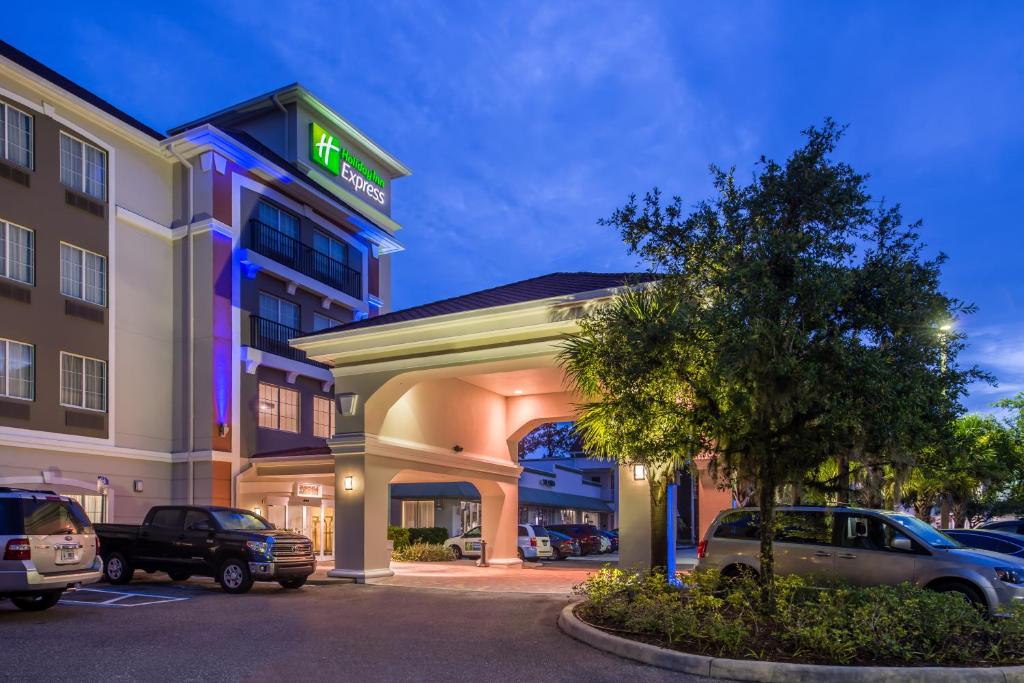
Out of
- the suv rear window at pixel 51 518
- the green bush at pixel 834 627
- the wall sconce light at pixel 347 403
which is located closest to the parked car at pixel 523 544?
the wall sconce light at pixel 347 403

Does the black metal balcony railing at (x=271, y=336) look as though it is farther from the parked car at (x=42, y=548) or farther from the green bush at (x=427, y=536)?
the parked car at (x=42, y=548)

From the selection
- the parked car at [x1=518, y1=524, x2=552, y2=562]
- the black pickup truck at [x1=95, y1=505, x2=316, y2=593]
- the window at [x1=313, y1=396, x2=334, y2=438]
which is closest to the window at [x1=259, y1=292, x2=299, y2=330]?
the window at [x1=313, y1=396, x2=334, y2=438]

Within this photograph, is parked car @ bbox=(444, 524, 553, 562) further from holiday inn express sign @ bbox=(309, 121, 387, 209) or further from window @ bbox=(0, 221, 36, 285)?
window @ bbox=(0, 221, 36, 285)

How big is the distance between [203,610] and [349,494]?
6.07 meters

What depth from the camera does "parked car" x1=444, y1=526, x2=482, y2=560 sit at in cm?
2966

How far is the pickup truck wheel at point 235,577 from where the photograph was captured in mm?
16781

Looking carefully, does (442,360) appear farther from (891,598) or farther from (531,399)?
(891,598)

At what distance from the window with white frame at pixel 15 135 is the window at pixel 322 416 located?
11691 millimetres

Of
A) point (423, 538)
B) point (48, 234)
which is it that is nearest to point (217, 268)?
point (48, 234)

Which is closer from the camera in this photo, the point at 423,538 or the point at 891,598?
the point at 891,598

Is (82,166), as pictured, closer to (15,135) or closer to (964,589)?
(15,135)

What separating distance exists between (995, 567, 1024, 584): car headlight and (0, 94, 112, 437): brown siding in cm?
2041

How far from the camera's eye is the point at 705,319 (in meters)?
10.3

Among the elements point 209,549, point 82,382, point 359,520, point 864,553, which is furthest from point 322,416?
point 864,553
